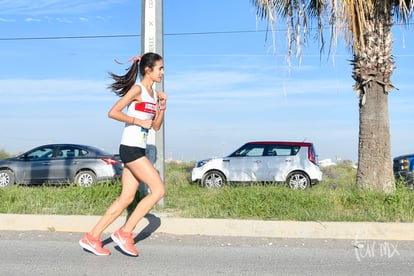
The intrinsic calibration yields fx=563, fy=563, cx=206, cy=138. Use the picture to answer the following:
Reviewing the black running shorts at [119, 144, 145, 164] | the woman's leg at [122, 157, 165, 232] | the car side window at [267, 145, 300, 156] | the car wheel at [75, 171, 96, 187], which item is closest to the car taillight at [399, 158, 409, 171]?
the car side window at [267, 145, 300, 156]

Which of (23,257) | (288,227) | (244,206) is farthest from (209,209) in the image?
(23,257)

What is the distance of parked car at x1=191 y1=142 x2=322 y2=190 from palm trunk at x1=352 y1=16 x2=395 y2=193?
21.0 ft

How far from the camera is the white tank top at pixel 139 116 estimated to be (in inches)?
210

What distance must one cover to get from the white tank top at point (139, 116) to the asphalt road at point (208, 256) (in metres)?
1.17

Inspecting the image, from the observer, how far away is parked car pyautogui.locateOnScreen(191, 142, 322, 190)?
622 inches

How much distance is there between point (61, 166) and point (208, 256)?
1107cm

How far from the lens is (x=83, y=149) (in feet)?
53.5

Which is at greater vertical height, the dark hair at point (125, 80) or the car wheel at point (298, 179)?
the dark hair at point (125, 80)

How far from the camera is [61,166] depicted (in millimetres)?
16062

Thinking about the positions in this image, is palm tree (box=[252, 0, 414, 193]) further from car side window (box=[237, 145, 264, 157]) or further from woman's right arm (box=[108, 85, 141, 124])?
car side window (box=[237, 145, 264, 157])

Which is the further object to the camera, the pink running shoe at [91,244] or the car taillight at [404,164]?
the car taillight at [404,164]

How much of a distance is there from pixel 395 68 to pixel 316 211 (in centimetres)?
352

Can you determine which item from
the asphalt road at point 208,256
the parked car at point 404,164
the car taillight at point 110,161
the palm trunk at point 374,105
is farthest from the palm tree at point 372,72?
the car taillight at point 110,161

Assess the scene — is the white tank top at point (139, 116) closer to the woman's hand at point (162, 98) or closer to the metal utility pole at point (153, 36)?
the woman's hand at point (162, 98)
